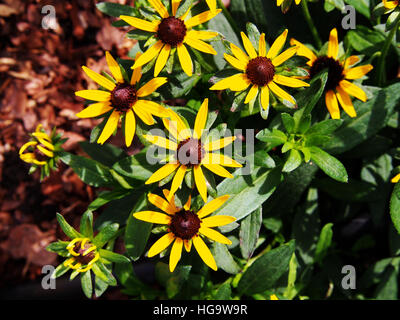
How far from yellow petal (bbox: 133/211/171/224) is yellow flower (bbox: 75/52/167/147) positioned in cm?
24

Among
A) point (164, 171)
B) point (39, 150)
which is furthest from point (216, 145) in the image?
point (39, 150)

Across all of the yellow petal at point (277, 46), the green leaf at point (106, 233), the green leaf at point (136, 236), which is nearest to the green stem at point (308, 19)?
the yellow petal at point (277, 46)

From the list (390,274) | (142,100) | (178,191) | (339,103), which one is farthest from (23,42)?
(390,274)

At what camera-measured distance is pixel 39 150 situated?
155 cm

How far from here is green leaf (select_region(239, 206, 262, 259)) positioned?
1.55 m

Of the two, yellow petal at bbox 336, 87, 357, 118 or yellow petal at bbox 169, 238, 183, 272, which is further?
yellow petal at bbox 336, 87, 357, 118

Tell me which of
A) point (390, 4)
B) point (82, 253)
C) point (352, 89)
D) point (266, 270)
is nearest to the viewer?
point (390, 4)

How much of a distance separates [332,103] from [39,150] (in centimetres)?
109

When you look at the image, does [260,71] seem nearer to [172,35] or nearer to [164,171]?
[172,35]

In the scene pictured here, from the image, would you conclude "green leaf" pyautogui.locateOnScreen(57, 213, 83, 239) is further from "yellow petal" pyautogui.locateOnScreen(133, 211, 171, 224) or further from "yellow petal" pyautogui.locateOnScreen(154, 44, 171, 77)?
"yellow petal" pyautogui.locateOnScreen(154, 44, 171, 77)

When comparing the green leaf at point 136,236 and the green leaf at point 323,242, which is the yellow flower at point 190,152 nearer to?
the green leaf at point 136,236

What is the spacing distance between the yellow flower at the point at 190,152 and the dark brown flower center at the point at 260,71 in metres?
0.19

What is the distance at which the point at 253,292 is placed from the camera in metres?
1.71

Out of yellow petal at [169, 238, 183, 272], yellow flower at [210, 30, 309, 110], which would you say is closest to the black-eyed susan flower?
yellow petal at [169, 238, 183, 272]
